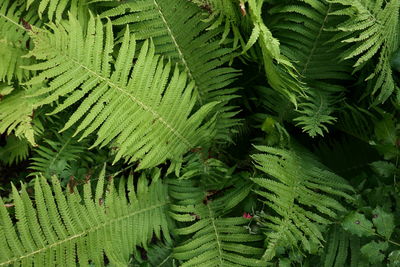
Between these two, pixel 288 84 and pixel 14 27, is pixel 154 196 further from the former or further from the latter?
pixel 14 27

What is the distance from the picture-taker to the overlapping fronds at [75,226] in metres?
1.47

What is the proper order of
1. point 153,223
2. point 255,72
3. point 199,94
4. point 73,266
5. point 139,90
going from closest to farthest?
point 73,266 < point 139,90 < point 153,223 < point 199,94 < point 255,72

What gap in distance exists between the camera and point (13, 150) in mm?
2045

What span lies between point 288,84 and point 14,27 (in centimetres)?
127

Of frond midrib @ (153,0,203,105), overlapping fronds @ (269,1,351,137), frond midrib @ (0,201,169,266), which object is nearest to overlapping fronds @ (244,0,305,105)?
overlapping fronds @ (269,1,351,137)

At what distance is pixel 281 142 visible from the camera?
1615 millimetres

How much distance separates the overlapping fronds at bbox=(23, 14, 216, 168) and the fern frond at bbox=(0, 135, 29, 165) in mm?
583

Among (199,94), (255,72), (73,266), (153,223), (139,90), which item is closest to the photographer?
(73,266)

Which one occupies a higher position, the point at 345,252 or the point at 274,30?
the point at 274,30

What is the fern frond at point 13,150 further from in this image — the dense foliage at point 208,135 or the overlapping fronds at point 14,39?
the overlapping fronds at point 14,39

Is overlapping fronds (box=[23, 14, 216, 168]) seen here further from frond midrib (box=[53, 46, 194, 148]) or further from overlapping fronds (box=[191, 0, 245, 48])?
overlapping fronds (box=[191, 0, 245, 48])

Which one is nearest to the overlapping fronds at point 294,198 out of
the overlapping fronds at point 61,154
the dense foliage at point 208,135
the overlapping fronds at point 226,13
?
the dense foliage at point 208,135

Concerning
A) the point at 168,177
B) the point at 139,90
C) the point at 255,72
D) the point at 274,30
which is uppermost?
the point at 274,30

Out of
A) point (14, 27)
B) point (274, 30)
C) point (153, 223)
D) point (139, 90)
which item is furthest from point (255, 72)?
point (14, 27)
